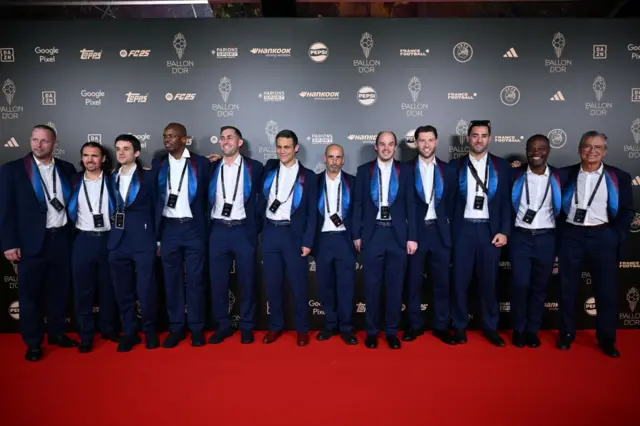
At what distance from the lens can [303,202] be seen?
4121mm

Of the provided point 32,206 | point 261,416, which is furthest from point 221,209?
point 261,416

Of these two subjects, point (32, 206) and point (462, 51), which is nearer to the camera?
point (32, 206)

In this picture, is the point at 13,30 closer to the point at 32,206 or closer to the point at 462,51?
the point at 32,206

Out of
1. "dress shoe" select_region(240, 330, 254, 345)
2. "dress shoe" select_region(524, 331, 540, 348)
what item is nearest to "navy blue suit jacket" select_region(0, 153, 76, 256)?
"dress shoe" select_region(240, 330, 254, 345)

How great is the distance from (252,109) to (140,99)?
1270 mm

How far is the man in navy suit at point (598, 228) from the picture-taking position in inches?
153

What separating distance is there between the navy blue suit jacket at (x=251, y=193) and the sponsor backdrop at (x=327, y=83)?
0.59 m

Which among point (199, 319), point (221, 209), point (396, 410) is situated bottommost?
point (396, 410)

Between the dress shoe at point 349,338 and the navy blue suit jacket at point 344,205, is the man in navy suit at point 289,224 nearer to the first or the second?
the navy blue suit jacket at point 344,205

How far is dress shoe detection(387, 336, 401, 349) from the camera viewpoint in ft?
13.3

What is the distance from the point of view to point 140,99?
4719 millimetres

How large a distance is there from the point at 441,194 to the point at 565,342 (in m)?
1.87

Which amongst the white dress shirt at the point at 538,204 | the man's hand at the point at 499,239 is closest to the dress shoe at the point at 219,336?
the man's hand at the point at 499,239

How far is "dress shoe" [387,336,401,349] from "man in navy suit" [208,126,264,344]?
1.37m
